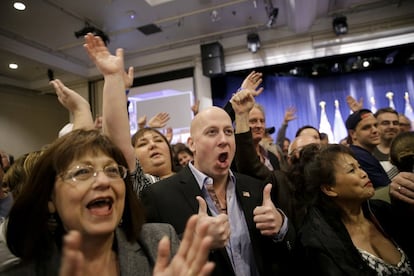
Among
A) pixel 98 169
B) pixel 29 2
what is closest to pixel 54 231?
pixel 98 169

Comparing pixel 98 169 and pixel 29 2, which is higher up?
pixel 29 2

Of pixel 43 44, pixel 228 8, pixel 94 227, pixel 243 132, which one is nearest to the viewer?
pixel 94 227

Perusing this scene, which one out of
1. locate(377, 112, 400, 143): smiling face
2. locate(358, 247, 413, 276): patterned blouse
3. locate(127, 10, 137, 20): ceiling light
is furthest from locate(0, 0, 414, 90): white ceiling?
locate(358, 247, 413, 276): patterned blouse

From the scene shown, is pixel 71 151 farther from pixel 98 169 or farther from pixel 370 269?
pixel 370 269

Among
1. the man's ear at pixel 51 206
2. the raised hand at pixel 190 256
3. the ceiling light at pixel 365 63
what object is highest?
the ceiling light at pixel 365 63

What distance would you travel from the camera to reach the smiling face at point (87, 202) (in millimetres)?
1017

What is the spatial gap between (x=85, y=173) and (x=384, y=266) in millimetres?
1384

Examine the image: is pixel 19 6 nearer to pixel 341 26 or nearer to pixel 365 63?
pixel 341 26

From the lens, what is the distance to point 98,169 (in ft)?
3.53

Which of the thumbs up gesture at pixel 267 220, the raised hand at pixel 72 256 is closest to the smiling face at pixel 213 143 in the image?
the thumbs up gesture at pixel 267 220

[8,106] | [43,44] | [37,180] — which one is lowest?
[37,180]

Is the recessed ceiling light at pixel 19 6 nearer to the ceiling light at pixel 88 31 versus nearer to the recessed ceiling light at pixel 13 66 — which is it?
the ceiling light at pixel 88 31

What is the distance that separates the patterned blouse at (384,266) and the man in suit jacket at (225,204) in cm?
36

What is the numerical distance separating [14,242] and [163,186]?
73 cm
